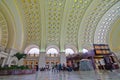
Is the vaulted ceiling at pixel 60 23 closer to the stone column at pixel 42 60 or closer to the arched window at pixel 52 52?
the stone column at pixel 42 60

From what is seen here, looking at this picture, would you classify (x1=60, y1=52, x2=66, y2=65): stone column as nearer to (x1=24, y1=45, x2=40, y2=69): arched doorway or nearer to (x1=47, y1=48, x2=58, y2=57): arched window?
(x1=47, y1=48, x2=58, y2=57): arched window

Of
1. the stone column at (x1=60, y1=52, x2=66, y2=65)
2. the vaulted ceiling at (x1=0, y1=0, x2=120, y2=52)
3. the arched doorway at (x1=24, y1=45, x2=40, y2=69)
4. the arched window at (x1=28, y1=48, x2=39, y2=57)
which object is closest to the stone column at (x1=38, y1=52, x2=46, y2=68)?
the arched doorway at (x1=24, y1=45, x2=40, y2=69)

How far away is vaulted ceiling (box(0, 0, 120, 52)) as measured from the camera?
18.1 meters

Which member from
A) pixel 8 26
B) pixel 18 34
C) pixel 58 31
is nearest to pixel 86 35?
pixel 58 31

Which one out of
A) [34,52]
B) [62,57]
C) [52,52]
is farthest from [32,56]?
[62,57]

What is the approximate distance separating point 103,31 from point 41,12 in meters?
17.6

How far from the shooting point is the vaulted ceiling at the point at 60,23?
59.5 ft

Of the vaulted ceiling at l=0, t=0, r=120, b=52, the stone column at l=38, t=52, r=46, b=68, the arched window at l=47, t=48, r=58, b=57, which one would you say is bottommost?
the stone column at l=38, t=52, r=46, b=68

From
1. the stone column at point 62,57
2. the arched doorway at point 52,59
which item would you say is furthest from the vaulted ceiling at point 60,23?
the arched doorway at point 52,59

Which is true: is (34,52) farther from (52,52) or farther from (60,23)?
(60,23)

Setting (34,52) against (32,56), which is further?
(34,52)

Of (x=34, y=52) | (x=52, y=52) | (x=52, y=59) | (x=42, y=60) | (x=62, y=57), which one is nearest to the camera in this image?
(x=42, y=60)

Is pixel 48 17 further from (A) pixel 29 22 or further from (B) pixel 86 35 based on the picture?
(B) pixel 86 35

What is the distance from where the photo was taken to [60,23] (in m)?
24.2
